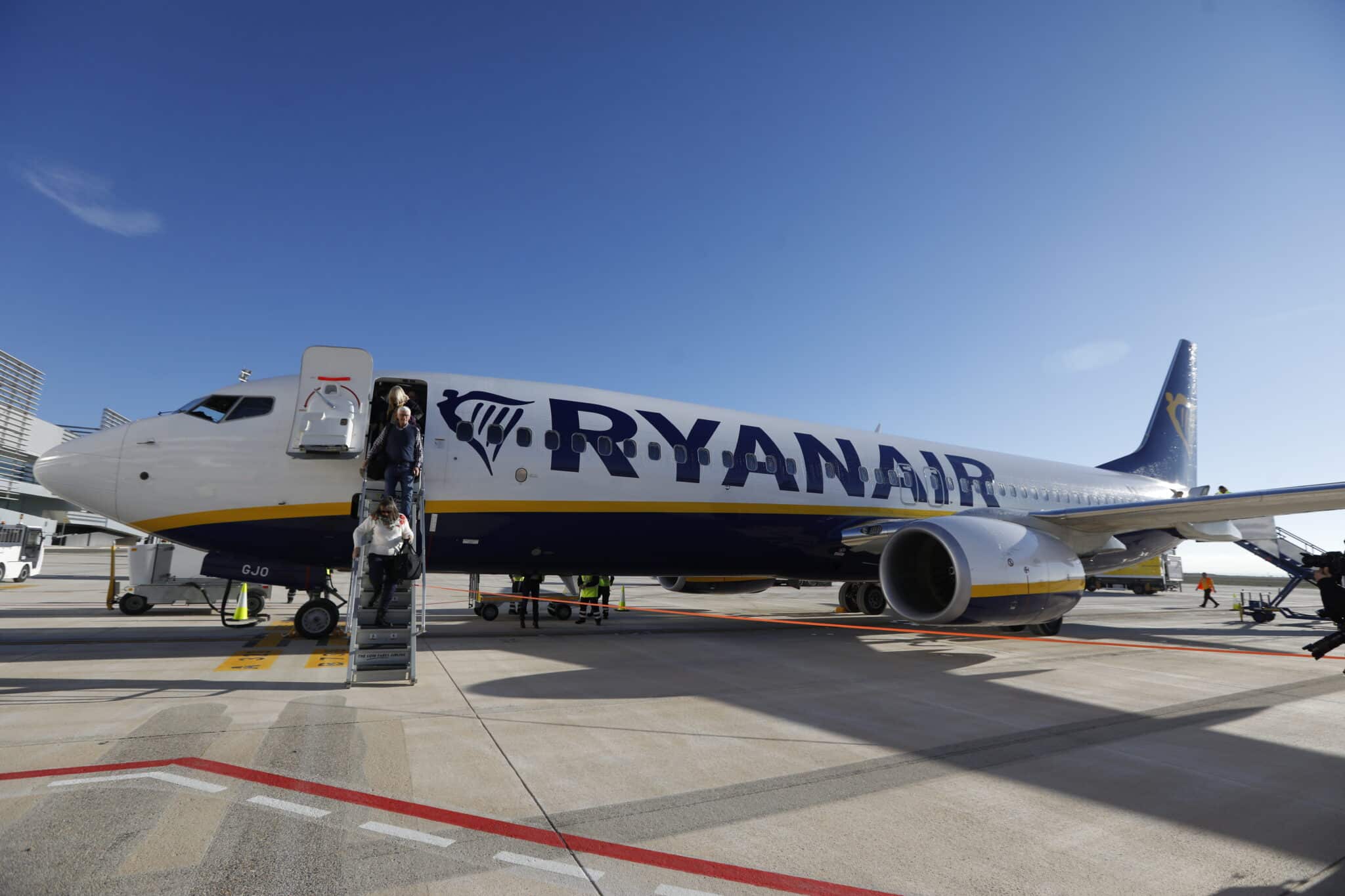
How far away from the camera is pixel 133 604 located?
13891mm

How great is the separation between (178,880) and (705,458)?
8.71 m

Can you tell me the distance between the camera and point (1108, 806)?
3830mm

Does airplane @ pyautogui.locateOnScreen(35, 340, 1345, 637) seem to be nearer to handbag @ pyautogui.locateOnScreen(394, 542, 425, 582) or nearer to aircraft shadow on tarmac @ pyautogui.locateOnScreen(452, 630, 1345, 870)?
aircraft shadow on tarmac @ pyautogui.locateOnScreen(452, 630, 1345, 870)

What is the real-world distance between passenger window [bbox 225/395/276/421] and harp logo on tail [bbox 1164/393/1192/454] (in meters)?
24.5

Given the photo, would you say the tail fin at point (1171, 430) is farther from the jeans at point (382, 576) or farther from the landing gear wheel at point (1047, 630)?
the jeans at point (382, 576)

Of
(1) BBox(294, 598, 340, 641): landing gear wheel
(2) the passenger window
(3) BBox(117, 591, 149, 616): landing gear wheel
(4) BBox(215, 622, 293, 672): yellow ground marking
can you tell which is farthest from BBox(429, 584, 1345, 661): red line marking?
(3) BBox(117, 591, 149, 616): landing gear wheel

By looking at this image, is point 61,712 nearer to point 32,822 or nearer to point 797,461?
point 32,822

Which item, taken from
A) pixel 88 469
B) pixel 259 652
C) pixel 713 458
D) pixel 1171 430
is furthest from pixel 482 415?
pixel 1171 430

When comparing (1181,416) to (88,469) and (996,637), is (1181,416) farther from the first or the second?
(88,469)

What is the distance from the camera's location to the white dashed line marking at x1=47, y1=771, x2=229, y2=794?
3.68 meters

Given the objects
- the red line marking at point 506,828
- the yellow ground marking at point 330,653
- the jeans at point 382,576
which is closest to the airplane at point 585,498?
the yellow ground marking at point 330,653

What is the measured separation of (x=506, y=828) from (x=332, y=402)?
697 centimetres

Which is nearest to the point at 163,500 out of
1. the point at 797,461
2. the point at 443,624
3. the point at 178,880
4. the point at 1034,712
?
the point at 443,624

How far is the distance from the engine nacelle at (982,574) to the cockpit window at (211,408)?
30.9 ft
